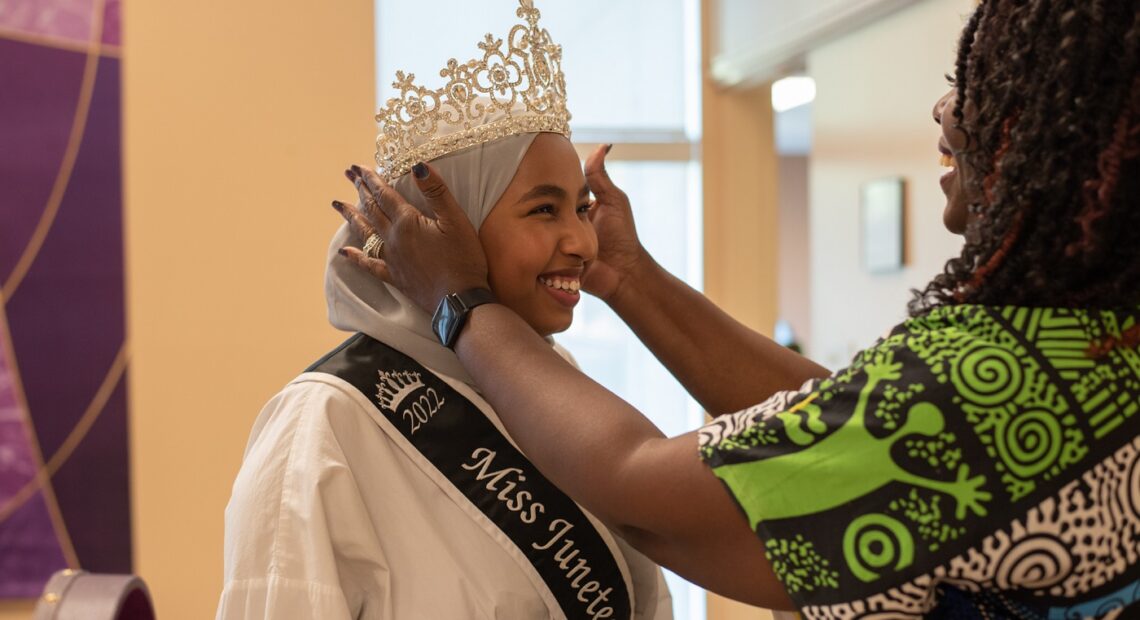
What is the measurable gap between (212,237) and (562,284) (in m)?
2.10

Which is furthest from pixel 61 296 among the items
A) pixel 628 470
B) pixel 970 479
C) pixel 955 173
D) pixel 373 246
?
pixel 970 479

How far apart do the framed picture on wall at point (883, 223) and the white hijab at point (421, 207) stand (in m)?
1.64

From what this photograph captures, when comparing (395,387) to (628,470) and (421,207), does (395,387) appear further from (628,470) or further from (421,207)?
(628,470)

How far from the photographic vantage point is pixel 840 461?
94 centimetres

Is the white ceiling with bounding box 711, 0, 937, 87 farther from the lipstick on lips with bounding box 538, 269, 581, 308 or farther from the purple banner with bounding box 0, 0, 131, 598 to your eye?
the purple banner with bounding box 0, 0, 131, 598

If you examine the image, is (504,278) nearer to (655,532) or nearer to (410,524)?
(410,524)

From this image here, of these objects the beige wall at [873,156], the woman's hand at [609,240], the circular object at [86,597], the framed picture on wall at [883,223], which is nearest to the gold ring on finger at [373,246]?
the woman's hand at [609,240]

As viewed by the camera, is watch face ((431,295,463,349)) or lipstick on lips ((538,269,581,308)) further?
lipstick on lips ((538,269,581,308))

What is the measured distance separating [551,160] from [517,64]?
6.5 inches

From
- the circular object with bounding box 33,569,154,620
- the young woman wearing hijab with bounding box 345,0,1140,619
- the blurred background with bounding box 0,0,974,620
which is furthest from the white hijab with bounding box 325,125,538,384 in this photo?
the blurred background with bounding box 0,0,974,620

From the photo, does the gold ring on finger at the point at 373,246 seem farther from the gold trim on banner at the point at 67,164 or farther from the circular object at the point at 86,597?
the gold trim on banner at the point at 67,164

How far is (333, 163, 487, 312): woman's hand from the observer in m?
1.33

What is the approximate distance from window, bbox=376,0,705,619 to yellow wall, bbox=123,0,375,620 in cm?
54

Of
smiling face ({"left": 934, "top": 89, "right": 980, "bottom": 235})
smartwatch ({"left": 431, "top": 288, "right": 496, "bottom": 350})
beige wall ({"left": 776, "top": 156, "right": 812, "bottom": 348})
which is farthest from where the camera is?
beige wall ({"left": 776, "top": 156, "right": 812, "bottom": 348})
